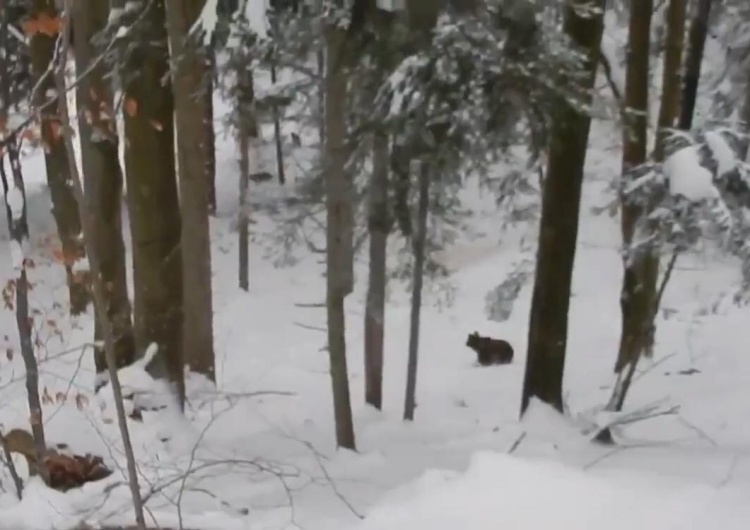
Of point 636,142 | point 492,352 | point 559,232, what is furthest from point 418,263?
point 492,352

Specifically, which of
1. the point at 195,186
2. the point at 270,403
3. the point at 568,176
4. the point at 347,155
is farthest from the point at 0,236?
the point at 568,176

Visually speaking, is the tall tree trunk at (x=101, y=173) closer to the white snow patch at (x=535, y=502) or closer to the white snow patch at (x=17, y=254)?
the white snow patch at (x=17, y=254)

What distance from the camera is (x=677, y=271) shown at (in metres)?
16.3

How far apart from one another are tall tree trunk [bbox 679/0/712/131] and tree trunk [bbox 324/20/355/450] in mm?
3873

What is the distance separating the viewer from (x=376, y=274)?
9.12 meters

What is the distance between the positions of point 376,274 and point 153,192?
3.60m

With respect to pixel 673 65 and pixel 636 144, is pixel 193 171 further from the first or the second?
pixel 673 65

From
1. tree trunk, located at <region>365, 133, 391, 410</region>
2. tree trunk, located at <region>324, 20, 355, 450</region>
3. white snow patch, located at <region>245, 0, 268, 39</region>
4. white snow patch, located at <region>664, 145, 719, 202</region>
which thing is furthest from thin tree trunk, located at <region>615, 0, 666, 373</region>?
white snow patch, located at <region>245, 0, 268, 39</region>

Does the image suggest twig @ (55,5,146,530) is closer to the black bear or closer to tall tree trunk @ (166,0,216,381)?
tall tree trunk @ (166,0,216,381)

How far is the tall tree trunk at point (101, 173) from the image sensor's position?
610 centimetres

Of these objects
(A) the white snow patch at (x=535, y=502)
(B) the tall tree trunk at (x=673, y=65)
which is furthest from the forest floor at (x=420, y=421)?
(B) the tall tree trunk at (x=673, y=65)

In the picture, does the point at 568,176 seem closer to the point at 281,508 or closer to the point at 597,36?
the point at 597,36

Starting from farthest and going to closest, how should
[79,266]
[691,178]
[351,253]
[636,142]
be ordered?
1. [636,142]
2. [79,266]
3. [351,253]
4. [691,178]

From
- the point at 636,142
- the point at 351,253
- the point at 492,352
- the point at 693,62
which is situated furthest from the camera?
the point at 492,352
